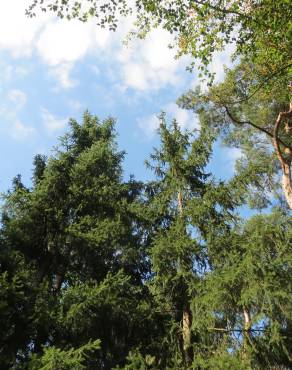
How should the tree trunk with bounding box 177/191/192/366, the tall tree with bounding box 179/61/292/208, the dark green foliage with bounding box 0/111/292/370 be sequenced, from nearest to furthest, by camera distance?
the dark green foliage with bounding box 0/111/292/370 < the tree trunk with bounding box 177/191/192/366 < the tall tree with bounding box 179/61/292/208

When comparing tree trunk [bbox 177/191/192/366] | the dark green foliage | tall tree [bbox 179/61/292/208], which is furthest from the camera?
tall tree [bbox 179/61/292/208]

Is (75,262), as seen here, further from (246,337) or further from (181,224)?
(246,337)

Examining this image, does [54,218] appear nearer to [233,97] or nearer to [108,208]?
[108,208]

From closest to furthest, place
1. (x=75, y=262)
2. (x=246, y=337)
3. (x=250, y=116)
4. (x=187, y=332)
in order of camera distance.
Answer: (x=246, y=337), (x=187, y=332), (x=75, y=262), (x=250, y=116)

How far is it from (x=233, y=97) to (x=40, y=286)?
12010 millimetres

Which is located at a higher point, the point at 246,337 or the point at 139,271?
the point at 139,271

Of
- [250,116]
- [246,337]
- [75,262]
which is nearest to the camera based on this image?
[246,337]

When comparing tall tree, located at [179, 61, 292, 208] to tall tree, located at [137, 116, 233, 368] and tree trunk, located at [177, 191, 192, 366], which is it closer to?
tall tree, located at [137, 116, 233, 368]

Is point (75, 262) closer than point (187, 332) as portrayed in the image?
No

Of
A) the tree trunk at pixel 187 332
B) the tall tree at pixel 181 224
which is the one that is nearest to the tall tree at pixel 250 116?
the tall tree at pixel 181 224

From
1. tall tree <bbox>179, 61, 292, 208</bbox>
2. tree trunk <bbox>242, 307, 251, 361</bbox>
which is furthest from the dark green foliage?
tall tree <bbox>179, 61, 292, 208</bbox>

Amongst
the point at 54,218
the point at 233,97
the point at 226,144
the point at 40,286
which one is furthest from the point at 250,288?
the point at 226,144

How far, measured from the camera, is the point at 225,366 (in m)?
8.42

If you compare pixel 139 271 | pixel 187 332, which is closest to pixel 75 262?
pixel 139 271
